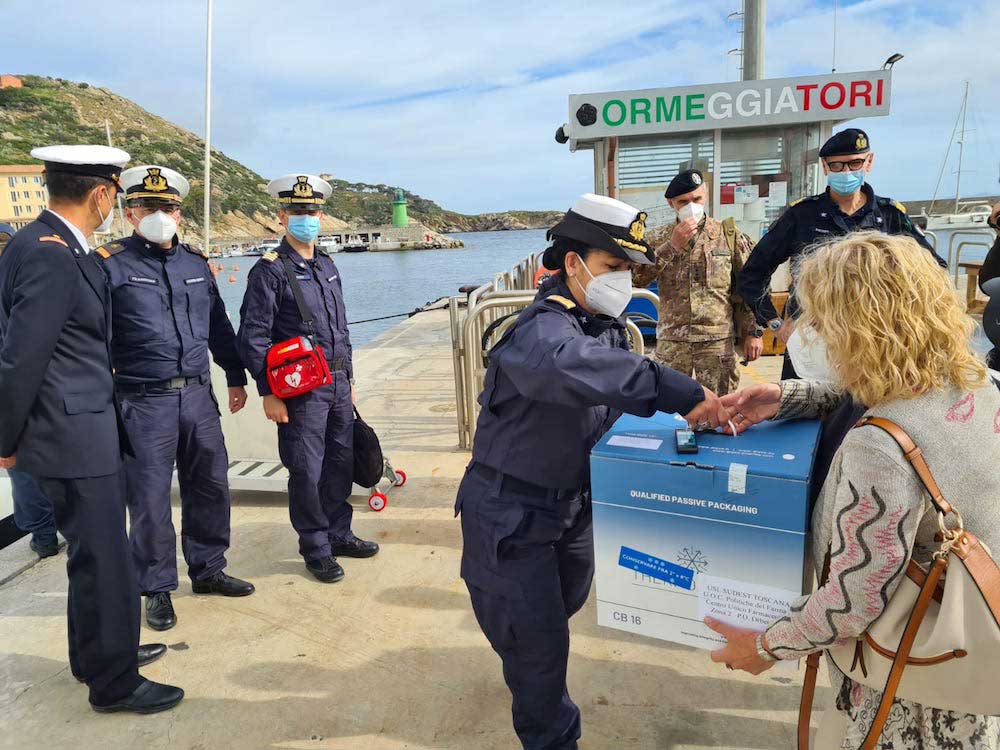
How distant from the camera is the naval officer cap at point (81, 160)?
2184 millimetres

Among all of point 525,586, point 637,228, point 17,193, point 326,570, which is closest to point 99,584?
point 326,570

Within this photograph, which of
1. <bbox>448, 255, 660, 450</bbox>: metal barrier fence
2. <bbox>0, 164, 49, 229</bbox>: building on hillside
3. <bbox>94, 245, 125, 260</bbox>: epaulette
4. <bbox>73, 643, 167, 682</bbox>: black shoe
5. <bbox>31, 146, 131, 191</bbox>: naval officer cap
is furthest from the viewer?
<bbox>0, 164, 49, 229</bbox>: building on hillside

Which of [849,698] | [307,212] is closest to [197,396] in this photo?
[307,212]

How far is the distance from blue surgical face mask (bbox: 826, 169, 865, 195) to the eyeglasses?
16mm

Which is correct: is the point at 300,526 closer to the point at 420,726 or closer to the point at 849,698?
the point at 420,726

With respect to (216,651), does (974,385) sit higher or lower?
higher

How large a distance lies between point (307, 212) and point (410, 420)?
2.76 m

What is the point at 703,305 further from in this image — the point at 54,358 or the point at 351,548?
the point at 54,358

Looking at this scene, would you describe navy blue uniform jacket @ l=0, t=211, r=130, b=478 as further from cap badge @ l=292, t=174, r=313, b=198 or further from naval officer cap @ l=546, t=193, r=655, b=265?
naval officer cap @ l=546, t=193, r=655, b=265

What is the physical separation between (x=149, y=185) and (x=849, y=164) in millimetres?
3053

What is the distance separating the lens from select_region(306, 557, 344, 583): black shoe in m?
3.20

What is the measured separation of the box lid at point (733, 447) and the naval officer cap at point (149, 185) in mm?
2324

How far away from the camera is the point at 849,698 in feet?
4.52

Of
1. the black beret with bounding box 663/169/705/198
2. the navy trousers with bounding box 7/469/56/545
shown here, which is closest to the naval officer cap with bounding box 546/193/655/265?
the black beret with bounding box 663/169/705/198
